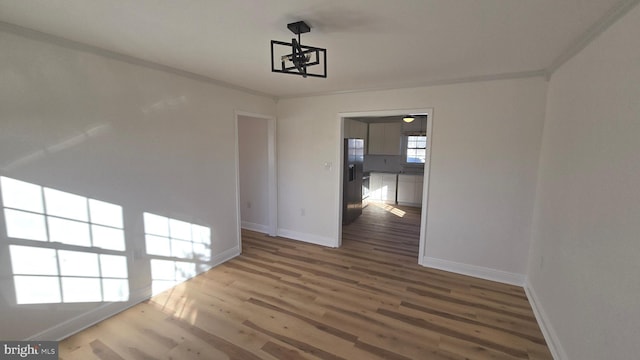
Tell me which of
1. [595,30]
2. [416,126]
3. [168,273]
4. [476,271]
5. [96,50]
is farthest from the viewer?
[416,126]

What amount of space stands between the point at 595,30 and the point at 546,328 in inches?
94.2

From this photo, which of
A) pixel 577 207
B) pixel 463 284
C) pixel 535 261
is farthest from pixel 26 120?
pixel 535 261

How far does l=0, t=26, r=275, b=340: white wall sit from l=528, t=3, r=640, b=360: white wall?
12.1ft

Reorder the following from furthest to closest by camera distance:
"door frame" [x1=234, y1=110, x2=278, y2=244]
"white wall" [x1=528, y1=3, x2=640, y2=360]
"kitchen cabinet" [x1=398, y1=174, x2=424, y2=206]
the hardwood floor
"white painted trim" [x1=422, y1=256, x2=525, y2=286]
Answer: "kitchen cabinet" [x1=398, y1=174, x2=424, y2=206] → "door frame" [x1=234, y1=110, x2=278, y2=244] → "white painted trim" [x1=422, y1=256, x2=525, y2=286] → the hardwood floor → "white wall" [x1=528, y1=3, x2=640, y2=360]

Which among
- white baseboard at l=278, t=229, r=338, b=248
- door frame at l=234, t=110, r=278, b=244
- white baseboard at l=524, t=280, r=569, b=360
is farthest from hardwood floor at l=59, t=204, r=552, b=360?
door frame at l=234, t=110, r=278, b=244

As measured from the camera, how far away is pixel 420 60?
2613 millimetres

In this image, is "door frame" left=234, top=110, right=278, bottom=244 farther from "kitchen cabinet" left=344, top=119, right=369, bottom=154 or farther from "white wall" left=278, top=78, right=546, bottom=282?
"kitchen cabinet" left=344, top=119, right=369, bottom=154

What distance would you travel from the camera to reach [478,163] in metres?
3.33

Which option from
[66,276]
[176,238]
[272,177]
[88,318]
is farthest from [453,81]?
[88,318]

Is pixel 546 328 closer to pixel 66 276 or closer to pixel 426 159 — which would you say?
pixel 426 159

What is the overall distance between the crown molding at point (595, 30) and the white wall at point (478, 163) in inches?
24.9

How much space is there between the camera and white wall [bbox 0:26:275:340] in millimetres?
1990

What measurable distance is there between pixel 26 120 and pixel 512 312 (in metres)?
4.60

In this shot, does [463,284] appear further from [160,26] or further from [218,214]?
[160,26]
